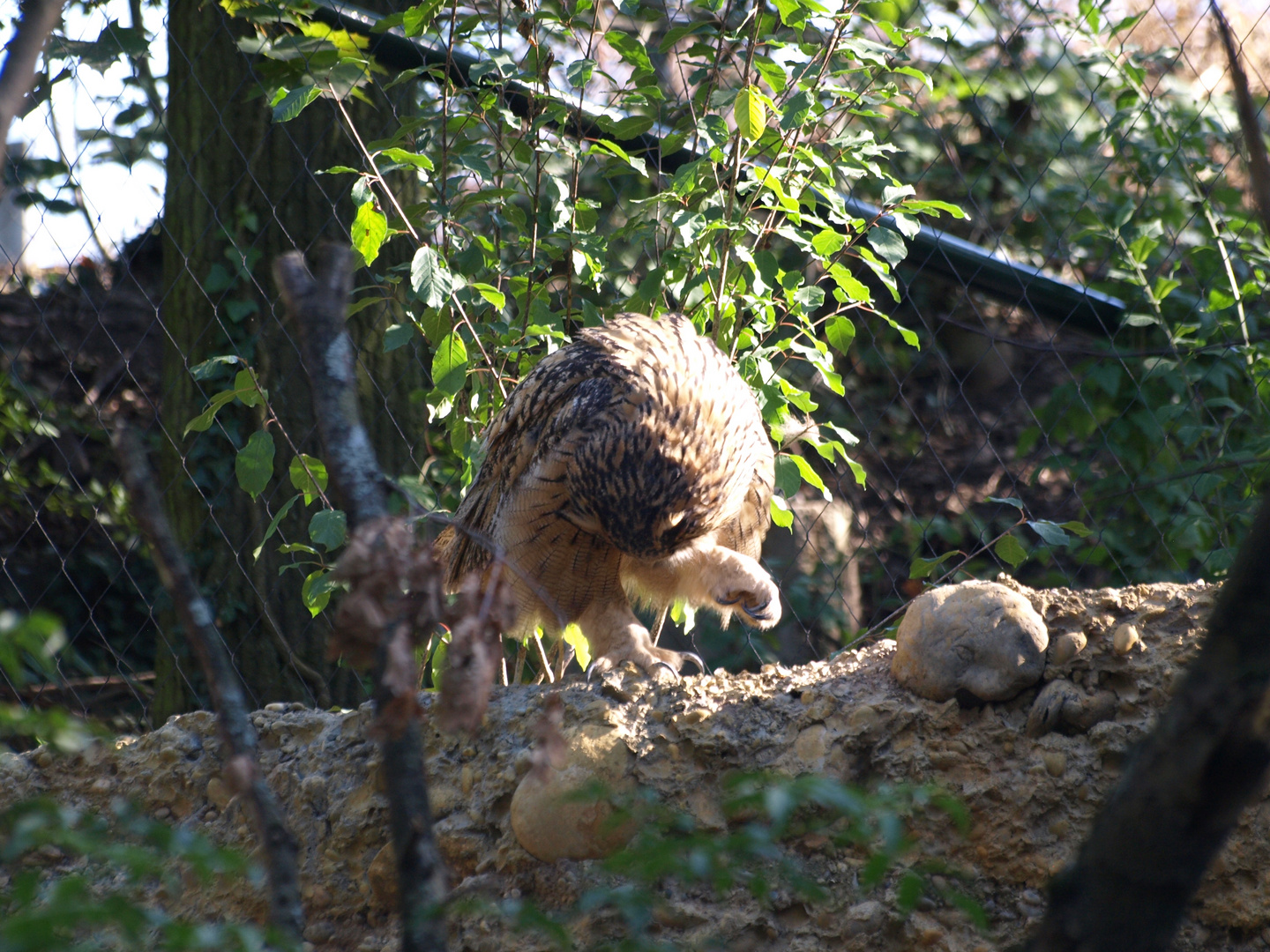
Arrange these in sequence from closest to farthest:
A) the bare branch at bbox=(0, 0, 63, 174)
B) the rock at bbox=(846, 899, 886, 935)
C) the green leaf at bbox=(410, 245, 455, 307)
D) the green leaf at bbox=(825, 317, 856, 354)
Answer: the bare branch at bbox=(0, 0, 63, 174) → the rock at bbox=(846, 899, 886, 935) → the green leaf at bbox=(410, 245, 455, 307) → the green leaf at bbox=(825, 317, 856, 354)

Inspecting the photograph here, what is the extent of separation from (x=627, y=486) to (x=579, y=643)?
0.85 metres

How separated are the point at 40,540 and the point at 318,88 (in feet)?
15.4

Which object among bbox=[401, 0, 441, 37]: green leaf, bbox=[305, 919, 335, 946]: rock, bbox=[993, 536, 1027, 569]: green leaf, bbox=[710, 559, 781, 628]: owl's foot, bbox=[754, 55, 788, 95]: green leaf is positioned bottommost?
bbox=[305, 919, 335, 946]: rock

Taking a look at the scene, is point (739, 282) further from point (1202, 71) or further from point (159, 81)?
point (1202, 71)

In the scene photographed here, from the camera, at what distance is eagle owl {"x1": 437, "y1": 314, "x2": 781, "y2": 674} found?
296cm

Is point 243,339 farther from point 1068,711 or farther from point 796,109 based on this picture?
Answer: point 1068,711

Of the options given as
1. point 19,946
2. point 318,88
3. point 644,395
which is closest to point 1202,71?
point 644,395

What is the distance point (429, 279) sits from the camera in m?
2.79

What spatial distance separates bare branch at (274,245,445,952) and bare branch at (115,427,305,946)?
0.15 metres

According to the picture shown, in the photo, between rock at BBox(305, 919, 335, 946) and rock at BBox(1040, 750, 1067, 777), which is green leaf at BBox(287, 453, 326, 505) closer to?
rock at BBox(305, 919, 335, 946)

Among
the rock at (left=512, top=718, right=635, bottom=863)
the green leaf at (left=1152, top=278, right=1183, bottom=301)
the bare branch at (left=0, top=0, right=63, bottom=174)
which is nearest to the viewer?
the bare branch at (left=0, top=0, right=63, bottom=174)

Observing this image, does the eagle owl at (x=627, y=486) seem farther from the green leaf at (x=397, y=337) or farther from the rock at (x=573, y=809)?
the rock at (x=573, y=809)

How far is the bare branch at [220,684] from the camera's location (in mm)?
1315

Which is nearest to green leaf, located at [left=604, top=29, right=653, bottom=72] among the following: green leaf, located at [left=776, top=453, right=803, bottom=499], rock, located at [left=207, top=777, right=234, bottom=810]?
green leaf, located at [left=776, top=453, right=803, bottom=499]
